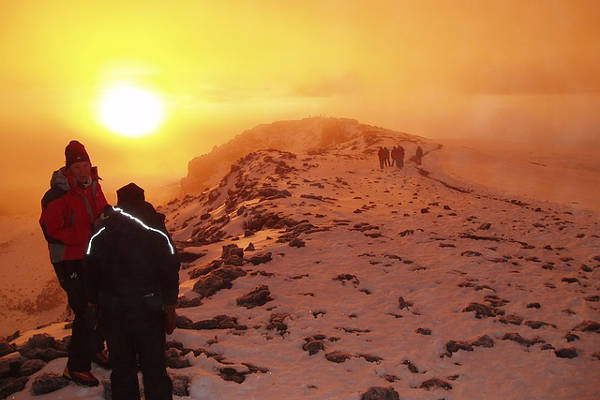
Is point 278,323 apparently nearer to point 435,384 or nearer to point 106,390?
point 435,384

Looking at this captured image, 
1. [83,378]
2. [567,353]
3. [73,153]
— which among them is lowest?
[567,353]

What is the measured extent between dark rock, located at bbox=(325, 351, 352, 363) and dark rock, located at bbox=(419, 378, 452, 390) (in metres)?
1.42

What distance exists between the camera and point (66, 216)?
570 cm

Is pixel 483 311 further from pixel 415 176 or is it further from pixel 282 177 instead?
pixel 415 176

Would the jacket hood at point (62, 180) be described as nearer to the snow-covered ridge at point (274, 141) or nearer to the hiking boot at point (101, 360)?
the hiking boot at point (101, 360)

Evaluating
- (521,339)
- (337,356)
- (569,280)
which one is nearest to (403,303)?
(521,339)

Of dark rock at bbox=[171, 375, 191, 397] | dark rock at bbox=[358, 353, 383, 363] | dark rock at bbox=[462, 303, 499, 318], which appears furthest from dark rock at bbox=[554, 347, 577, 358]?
dark rock at bbox=[171, 375, 191, 397]

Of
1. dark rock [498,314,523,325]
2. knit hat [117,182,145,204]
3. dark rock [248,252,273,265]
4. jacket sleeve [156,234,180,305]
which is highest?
knit hat [117,182,145,204]

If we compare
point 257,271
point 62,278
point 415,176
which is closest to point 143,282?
point 62,278

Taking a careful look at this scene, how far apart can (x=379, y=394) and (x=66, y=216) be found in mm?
5267

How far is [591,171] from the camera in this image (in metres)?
42.7

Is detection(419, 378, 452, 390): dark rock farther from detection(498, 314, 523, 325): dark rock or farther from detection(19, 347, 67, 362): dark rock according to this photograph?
detection(19, 347, 67, 362): dark rock

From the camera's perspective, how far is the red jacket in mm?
5609

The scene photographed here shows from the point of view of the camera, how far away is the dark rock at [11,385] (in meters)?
5.95
